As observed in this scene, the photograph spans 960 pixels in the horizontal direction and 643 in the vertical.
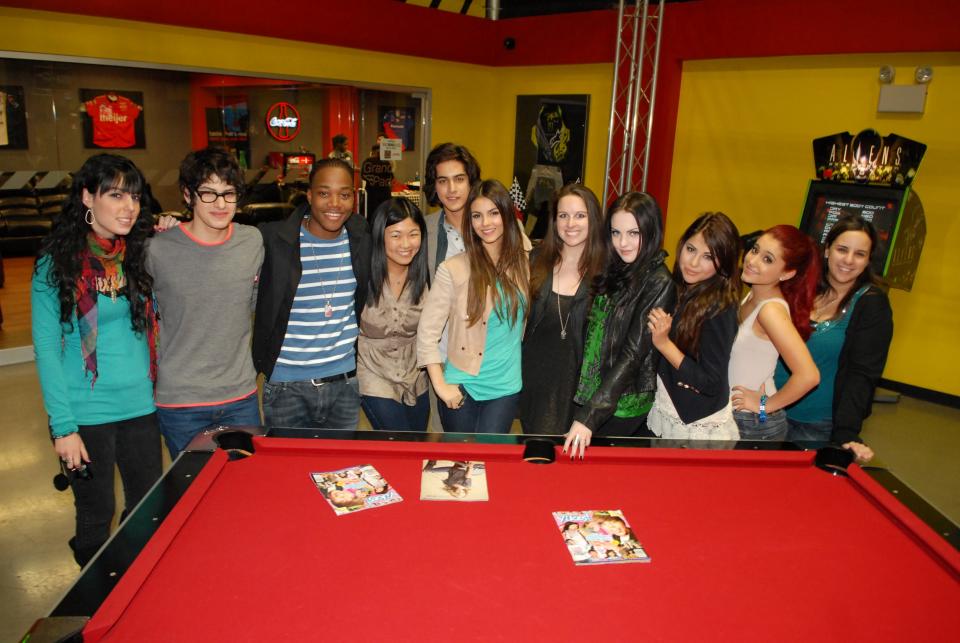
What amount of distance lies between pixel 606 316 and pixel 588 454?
2.11 ft

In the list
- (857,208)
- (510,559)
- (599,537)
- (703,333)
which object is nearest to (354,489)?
(510,559)

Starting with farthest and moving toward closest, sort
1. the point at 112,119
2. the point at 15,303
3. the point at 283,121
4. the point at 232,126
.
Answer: the point at 283,121, the point at 232,126, the point at 15,303, the point at 112,119

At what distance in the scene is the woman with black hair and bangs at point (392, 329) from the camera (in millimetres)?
2719

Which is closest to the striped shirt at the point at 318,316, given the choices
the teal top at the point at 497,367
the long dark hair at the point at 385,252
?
the long dark hair at the point at 385,252

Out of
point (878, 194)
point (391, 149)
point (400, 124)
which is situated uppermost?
point (400, 124)

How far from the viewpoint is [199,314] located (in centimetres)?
229

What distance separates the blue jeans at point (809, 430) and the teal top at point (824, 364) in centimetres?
2

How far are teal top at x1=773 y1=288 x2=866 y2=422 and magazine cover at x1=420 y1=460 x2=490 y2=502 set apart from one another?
1.53m

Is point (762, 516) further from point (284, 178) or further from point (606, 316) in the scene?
point (284, 178)

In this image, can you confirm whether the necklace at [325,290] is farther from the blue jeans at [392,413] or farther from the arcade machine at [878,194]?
the arcade machine at [878,194]

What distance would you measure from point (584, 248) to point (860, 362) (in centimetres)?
115

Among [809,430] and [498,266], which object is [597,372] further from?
[809,430]

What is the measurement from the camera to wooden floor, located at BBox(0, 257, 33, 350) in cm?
569

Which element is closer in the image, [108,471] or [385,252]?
[108,471]
